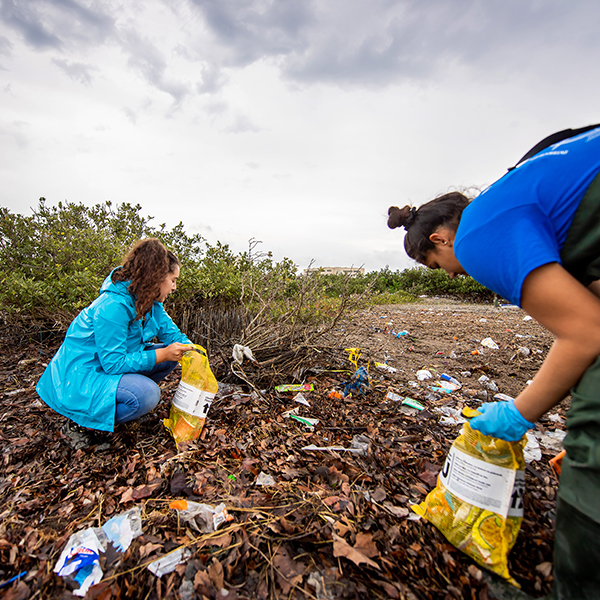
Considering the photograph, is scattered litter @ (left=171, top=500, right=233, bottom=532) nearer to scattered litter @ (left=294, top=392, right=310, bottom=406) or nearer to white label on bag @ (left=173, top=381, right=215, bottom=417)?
white label on bag @ (left=173, top=381, right=215, bottom=417)

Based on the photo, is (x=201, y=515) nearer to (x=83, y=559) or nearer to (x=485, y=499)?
(x=83, y=559)

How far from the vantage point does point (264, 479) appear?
187cm

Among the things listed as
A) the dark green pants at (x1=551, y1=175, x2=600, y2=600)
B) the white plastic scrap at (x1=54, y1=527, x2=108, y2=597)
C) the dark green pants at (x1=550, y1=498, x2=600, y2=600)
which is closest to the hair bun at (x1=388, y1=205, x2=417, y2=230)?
the dark green pants at (x1=551, y1=175, x2=600, y2=600)

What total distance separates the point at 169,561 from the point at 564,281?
5.84 ft

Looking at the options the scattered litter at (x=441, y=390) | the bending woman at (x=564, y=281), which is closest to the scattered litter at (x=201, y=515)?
the bending woman at (x=564, y=281)

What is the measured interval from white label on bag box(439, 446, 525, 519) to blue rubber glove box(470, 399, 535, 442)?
13 centimetres

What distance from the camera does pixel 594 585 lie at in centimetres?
97

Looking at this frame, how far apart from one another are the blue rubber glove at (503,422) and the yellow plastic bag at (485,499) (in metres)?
0.06

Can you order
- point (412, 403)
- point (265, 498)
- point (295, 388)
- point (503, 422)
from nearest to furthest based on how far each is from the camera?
point (503, 422) < point (265, 498) < point (412, 403) < point (295, 388)

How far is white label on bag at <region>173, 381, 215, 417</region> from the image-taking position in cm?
225

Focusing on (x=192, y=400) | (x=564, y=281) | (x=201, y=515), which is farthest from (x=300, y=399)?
(x=564, y=281)

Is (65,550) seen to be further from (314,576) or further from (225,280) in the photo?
(225,280)

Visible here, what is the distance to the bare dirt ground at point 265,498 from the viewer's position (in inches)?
49.8

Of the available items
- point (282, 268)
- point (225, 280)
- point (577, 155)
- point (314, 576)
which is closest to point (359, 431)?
point (314, 576)
